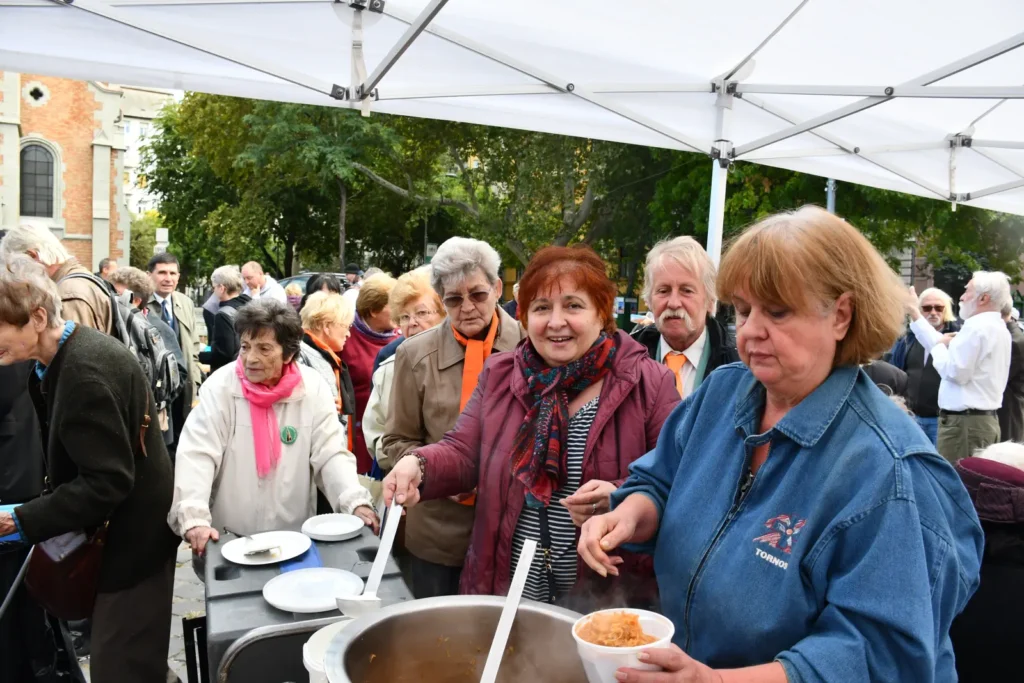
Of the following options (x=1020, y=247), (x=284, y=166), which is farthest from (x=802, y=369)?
(x=284, y=166)

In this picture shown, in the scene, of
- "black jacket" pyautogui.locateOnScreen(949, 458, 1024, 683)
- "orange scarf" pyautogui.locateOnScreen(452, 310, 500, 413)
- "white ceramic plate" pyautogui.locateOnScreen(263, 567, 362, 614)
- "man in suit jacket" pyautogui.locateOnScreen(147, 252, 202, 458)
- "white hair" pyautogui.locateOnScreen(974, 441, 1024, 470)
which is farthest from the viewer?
"man in suit jacket" pyautogui.locateOnScreen(147, 252, 202, 458)

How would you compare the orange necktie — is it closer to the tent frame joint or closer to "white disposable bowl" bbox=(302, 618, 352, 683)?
"white disposable bowl" bbox=(302, 618, 352, 683)

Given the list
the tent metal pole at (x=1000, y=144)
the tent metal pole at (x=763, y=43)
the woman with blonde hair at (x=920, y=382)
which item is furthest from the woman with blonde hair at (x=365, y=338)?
the tent metal pole at (x=1000, y=144)

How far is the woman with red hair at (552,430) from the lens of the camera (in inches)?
81.9

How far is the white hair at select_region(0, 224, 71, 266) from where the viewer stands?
3.74m

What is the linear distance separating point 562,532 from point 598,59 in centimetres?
366

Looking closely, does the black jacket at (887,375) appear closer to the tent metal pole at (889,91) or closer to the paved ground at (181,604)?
the tent metal pole at (889,91)

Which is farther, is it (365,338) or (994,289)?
(994,289)

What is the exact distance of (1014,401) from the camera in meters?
6.08

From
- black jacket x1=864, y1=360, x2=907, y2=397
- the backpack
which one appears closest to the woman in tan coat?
the backpack

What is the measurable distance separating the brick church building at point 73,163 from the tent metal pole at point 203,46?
29996 millimetres

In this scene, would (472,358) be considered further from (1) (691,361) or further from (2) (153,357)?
(2) (153,357)

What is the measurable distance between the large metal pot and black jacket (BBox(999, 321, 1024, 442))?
19.8ft

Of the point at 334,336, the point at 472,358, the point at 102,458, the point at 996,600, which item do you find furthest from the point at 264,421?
the point at 996,600
